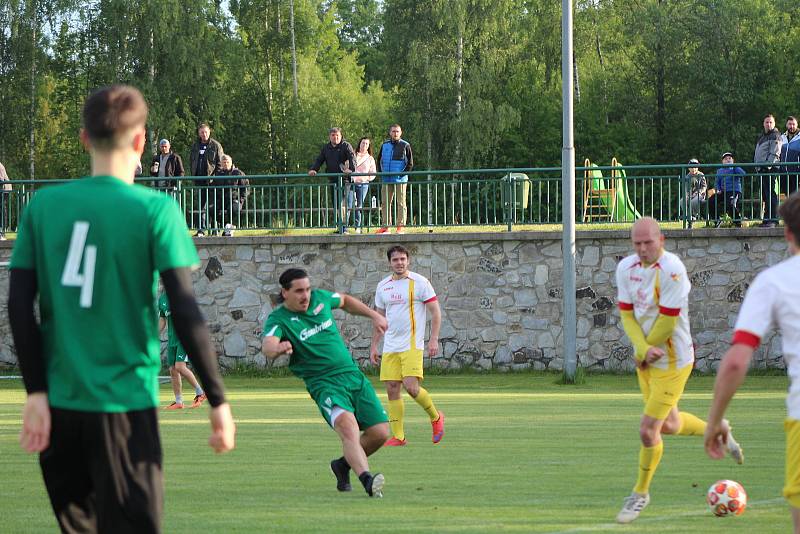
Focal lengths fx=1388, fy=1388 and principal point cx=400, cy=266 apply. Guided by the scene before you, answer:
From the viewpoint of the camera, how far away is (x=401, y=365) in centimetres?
1491

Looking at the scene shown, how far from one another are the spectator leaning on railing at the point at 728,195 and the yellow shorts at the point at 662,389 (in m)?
15.9

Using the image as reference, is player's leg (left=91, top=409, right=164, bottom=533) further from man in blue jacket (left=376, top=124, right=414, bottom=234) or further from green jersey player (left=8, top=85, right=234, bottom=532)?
man in blue jacket (left=376, top=124, right=414, bottom=234)

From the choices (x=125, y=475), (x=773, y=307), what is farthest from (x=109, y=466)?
(x=773, y=307)

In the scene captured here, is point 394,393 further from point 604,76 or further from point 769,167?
point 604,76

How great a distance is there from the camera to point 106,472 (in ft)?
15.0

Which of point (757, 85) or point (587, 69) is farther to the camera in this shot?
point (587, 69)

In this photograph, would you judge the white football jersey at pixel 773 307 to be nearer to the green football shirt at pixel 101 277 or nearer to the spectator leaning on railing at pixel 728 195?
the green football shirt at pixel 101 277

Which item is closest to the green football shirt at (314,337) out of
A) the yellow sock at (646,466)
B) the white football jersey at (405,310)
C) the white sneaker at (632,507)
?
the yellow sock at (646,466)

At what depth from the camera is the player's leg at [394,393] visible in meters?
14.4

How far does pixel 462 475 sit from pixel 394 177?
16.2 m

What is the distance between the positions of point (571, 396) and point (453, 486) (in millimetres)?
10498

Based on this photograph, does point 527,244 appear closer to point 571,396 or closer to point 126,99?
point 571,396

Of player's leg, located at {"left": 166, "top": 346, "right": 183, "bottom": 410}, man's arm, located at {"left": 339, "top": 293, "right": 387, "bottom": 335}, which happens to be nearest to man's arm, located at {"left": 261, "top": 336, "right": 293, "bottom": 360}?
man's arm, located at {"left": 339, "top": 293, "right": 387, "bottom": 335}

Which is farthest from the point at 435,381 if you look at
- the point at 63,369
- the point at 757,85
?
the point at 757,85
